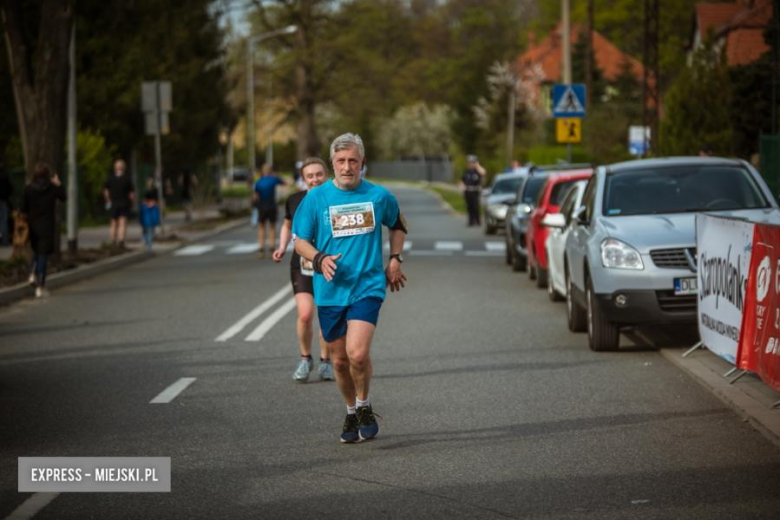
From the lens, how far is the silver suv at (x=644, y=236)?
41.3 feet

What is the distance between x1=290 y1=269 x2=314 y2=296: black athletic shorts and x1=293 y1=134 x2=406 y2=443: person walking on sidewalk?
2751mm

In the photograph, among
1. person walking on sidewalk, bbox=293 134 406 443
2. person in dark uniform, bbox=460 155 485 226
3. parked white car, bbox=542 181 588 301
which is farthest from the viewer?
person in dark uniform, bbox=460 155 485 226

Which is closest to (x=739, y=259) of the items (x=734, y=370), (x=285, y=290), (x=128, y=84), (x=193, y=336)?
(x=734, y=370)

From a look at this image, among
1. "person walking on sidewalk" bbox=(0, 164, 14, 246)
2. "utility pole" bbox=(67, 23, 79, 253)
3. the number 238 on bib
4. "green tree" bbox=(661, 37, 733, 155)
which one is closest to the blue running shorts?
the number 238 on bib

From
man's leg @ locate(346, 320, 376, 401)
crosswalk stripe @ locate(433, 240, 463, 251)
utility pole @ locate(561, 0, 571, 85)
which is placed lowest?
crosswalk stripe @ locate(433, 240, 463, 251)

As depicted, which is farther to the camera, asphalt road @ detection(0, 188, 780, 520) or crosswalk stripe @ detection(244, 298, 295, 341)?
crosswalk stripe @ detection(244, 298, 295, 341)

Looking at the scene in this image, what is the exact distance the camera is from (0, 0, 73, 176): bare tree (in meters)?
24.4

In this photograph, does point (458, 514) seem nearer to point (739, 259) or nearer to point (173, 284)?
point (739, 259)

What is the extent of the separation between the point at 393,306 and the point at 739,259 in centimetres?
779

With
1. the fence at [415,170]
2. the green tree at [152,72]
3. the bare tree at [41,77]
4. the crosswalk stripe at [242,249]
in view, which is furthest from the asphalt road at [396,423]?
the fence at [415,170]

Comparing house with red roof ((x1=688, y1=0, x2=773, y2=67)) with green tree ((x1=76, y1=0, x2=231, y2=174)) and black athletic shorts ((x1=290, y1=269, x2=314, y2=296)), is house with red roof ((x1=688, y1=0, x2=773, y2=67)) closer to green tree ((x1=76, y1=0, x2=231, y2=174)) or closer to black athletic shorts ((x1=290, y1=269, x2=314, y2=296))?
green tree ((x1=76, y1=0, x2=231, y2=174))

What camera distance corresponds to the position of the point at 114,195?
96.2ft

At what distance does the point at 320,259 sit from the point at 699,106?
23.8 m

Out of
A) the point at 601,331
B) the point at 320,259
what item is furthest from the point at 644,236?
the point at 320,259
